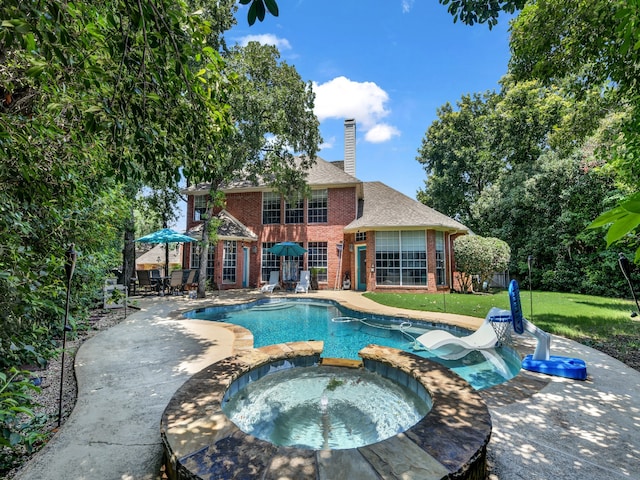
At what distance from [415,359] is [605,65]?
21.4 feet

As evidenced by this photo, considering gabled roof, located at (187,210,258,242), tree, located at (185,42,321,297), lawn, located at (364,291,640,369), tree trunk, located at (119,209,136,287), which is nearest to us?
lawn, located at (364,291,640,369)

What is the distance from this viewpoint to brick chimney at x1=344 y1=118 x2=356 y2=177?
18859 millimetres

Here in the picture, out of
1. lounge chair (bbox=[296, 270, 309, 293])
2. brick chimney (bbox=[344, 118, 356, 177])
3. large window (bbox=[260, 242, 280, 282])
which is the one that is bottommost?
lounge chair (bbox=[296, 270, 309, 293])

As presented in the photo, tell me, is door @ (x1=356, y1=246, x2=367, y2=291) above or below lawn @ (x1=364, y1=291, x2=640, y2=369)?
above

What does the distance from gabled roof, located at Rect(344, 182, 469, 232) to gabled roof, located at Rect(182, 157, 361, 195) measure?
1.87m

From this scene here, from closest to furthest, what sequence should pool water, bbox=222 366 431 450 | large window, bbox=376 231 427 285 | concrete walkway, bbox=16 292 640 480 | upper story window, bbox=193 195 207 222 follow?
concrete walkway, bbox=16 292 640 480
pool water, bbox=222 366 431 450
large window, bbox=376 231 427 285
upper story window, bbox=193 195 207 222

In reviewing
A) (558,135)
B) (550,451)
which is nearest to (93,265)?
(550,451)

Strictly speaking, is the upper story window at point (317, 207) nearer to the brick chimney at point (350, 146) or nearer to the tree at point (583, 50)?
the brick chimney at point (350, 146)

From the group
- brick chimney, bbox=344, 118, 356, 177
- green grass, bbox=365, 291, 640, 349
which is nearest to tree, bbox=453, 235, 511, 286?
green grass, bbox=365, 291, 640, 349

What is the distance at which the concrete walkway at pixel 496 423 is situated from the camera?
2457 millimetres

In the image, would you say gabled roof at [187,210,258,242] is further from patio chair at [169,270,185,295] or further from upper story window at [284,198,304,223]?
patio chair at [169,270,185,295]

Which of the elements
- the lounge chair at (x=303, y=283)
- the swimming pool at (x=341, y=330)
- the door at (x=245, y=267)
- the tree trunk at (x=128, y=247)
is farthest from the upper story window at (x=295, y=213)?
the tree trunk at (x=128, y=247)

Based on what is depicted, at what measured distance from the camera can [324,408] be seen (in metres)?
3.94

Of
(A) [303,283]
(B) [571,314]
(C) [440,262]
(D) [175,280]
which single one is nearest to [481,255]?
(C) [440,262]
